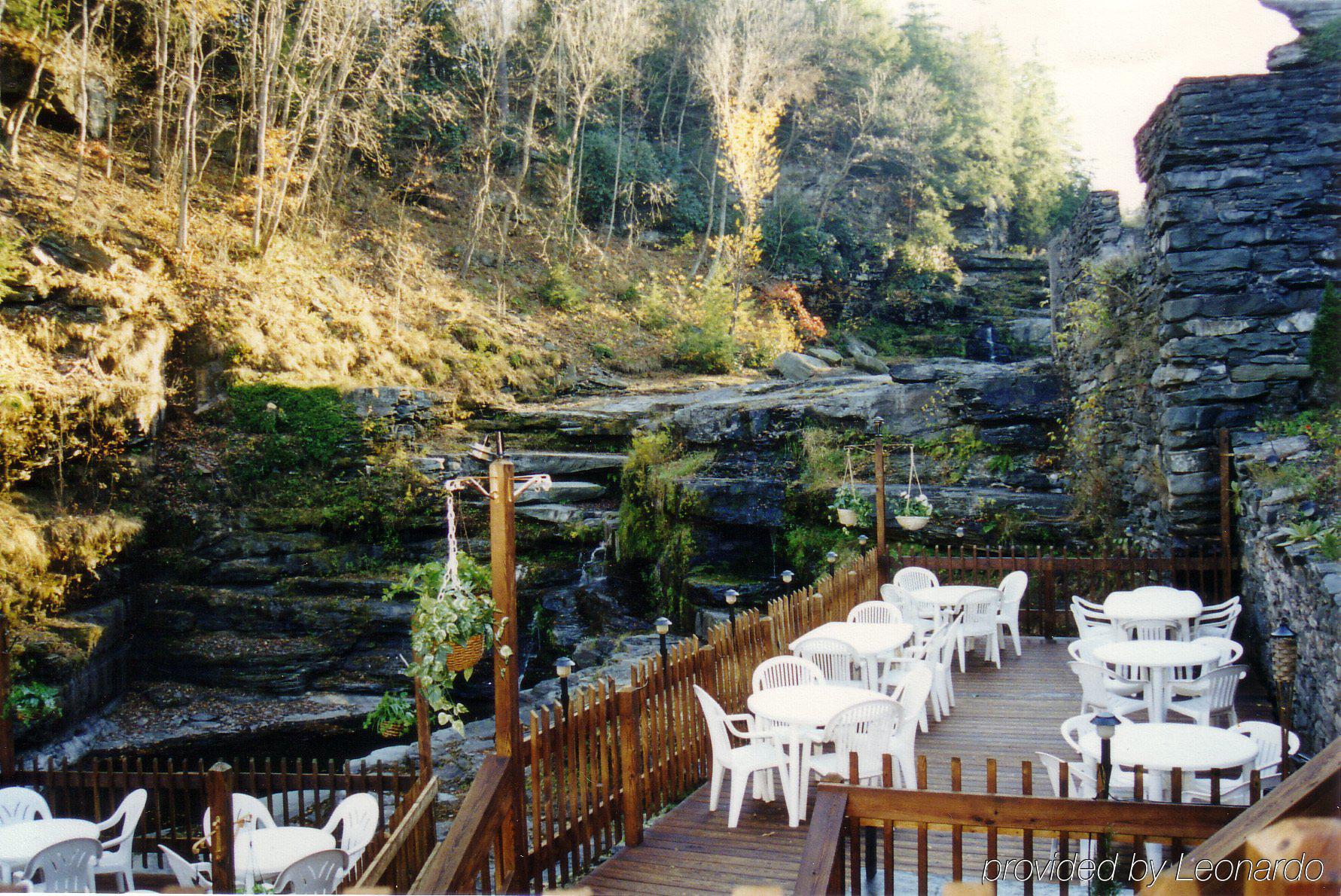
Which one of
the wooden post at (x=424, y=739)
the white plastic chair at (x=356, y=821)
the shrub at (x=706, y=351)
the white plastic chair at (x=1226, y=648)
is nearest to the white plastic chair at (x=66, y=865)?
the white plastic chair at (x=356, y=821)

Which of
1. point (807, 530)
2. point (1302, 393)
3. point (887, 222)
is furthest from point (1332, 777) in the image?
point (887, 222)

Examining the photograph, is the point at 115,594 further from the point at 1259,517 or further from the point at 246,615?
the point at 1259,517

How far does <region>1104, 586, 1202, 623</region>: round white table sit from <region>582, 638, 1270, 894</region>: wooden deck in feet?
2.30

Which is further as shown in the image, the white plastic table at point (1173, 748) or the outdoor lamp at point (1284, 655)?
the outdoor lamp at point (1284, 655)

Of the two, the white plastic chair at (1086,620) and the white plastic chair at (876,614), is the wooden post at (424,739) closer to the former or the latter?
the white plastic chair at (876,614)

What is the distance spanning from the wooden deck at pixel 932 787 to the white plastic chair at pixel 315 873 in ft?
4.43

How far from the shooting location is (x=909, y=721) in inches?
185

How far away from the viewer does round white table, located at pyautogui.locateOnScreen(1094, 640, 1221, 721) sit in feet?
16.5

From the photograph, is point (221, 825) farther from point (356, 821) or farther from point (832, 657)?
point (832, 657)

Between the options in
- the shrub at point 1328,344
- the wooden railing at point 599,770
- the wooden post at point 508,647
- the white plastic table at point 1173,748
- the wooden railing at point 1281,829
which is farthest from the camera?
the shrub at point 1328,344

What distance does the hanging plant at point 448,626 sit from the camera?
4070 millimetres

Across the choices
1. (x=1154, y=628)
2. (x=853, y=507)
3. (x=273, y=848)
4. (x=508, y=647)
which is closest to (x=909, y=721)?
(x=508, y=647)

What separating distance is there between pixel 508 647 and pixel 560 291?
1435cm

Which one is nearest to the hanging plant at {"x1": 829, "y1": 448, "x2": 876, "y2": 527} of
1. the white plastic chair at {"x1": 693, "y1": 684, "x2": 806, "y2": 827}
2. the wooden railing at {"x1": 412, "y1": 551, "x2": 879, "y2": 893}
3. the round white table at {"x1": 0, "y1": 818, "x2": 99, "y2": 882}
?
the wooden railing at {"x1": 412, "y1": 551, "x2": 879, "y2": 893}
